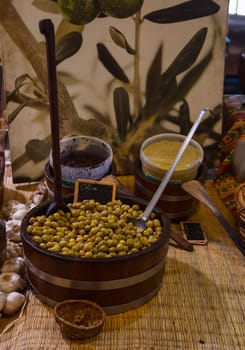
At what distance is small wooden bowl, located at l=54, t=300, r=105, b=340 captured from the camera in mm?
1368

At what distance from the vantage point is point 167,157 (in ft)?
6.54

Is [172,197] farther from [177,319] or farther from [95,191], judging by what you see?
[177,319]

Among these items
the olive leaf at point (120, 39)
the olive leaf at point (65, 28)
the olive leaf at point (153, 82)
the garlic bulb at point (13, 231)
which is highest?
the olive leaf at point (65, 28)

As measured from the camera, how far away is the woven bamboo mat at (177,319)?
4.57 feet

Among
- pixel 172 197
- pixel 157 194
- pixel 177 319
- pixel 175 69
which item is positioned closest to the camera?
pixel 177 319

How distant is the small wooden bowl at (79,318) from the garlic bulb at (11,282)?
18cm

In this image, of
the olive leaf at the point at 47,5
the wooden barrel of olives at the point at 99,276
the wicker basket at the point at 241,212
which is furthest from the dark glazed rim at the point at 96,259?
the olive leaf at the point at 47,5

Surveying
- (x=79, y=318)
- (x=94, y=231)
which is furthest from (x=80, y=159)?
(x=79, y=318)

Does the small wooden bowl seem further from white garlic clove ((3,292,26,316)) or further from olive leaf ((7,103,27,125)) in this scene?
olive leaf ((7,103,27,125))

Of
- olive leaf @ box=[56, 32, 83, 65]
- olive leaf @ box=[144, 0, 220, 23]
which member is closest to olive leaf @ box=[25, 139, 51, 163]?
olive leaf @ box=[56, 32, 83, 65]

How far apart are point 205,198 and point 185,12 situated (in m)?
0.80

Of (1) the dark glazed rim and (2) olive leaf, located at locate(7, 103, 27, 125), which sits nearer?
(1) the dark glazed rim

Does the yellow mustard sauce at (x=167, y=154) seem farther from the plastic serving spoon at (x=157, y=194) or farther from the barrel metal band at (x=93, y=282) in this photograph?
the barrel metal band at (x=93, y=282)

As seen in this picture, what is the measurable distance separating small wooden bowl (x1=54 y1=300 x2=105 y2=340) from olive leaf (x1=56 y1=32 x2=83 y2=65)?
1031 mm
